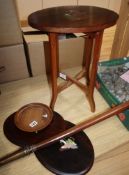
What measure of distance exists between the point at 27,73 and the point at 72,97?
46 centimetres

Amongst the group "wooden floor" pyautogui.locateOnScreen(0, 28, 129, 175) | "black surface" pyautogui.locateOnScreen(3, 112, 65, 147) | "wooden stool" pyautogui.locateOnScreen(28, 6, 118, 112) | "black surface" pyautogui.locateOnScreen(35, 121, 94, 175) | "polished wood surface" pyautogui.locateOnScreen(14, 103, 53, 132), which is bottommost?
"wooden floor" pyautogui.locateOnScreen(0, 28, 129, 175)

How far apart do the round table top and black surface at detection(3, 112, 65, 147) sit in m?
0.59

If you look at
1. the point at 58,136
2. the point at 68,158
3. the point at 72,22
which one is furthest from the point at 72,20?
the point at 68,158

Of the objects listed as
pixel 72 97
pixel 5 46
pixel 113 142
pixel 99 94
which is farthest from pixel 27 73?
pixel 113 142

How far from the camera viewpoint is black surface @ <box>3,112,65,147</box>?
1.02 meters

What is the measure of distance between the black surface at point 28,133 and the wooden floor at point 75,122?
0.12 ft

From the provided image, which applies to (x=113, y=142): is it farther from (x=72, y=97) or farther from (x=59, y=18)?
(x=59, y=18)

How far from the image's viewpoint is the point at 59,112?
1235mm

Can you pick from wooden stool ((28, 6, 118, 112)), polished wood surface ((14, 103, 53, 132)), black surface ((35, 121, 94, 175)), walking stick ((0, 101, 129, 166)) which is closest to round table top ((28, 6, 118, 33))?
wooden stool ((28, 6, 118, 112))

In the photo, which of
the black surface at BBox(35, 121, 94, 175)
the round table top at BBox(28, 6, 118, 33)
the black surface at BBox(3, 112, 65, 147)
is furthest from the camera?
the black surface at BBox(3, 112, 65, 147)

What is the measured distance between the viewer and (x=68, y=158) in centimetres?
96

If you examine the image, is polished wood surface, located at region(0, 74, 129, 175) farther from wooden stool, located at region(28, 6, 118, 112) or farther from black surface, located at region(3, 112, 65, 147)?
wooden stool, located at region(28, 6, 118, 112)

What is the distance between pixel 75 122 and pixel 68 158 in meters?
0.27

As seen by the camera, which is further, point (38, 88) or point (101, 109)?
point (38, 88)
